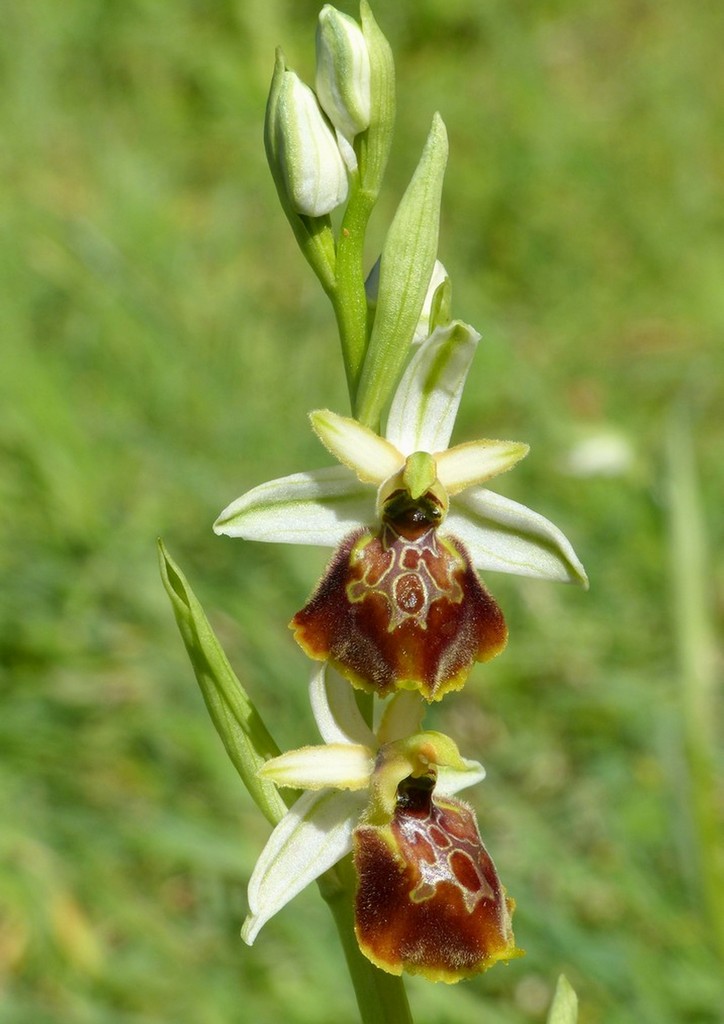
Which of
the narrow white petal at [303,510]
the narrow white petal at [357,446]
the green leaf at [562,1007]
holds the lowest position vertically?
the green leaf at [562,1007]

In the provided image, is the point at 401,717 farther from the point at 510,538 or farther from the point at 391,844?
the point at 510,538

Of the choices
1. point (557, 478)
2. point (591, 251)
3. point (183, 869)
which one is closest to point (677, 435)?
point (557, 478)

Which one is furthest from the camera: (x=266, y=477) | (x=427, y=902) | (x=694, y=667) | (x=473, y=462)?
(x=266, y=477)

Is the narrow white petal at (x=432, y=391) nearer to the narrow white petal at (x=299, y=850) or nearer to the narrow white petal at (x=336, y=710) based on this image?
the narrow white petal at (x=336, y=710)

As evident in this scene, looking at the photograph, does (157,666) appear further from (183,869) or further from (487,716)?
(487,716)

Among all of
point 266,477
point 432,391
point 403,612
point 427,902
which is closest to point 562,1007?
point 427,902

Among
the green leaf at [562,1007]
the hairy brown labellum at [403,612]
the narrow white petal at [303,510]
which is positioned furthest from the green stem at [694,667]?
the narrow white petal at [303,510]

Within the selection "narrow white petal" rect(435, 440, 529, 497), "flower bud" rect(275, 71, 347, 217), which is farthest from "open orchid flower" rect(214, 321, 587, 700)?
"flower bud" rect(275, 71, 347, 217)
